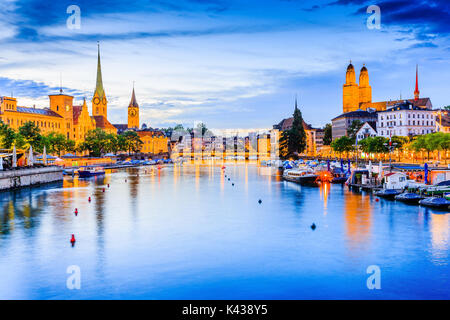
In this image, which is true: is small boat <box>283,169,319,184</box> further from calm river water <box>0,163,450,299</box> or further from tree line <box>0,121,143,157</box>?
tree line <box>0,121,143,157</box>

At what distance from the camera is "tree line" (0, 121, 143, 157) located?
105 meters

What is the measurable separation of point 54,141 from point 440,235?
416ft

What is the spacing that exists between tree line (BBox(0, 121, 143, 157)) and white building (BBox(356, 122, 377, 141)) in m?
95.8

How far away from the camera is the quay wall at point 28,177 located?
81.8 meters

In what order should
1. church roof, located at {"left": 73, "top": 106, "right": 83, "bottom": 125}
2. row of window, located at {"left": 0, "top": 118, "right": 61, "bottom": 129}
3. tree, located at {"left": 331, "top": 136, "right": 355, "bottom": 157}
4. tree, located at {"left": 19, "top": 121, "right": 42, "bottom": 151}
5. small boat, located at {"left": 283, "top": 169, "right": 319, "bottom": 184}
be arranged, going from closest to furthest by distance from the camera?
small boat, located at {"left": 283, "top": 169, "right": 319, "bottom": 184}
tree, located at {"left": 19, "top": 121, "right": 42, "bottom": 151}
row of window, located at {"left": 0, "top": 118, "right": 61, "bottom": 129}
tree, located at {"left": 331, "top": 136, "right": 355, "bottom": 157}
church roof, located at {"left": 73, "top": 106, "right": 83, "bottom": 125}

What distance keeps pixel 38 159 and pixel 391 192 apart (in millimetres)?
89175

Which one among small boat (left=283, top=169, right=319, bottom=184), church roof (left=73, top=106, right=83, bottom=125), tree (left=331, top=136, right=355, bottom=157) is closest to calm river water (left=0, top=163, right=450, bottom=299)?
small boat (left=283, top=169, right=319, bottom=184)

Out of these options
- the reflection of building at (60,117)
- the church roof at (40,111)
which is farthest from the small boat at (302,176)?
the church roof at (40,111)

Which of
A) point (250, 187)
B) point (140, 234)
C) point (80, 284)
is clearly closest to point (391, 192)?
point (250, 187)

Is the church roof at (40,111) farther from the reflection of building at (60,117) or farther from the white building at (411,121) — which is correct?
the white building at (411,121)

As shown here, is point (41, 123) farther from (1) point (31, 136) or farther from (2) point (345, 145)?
(2) point (345, 145)

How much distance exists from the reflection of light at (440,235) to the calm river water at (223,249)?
0.09m

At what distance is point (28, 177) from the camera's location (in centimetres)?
9050
